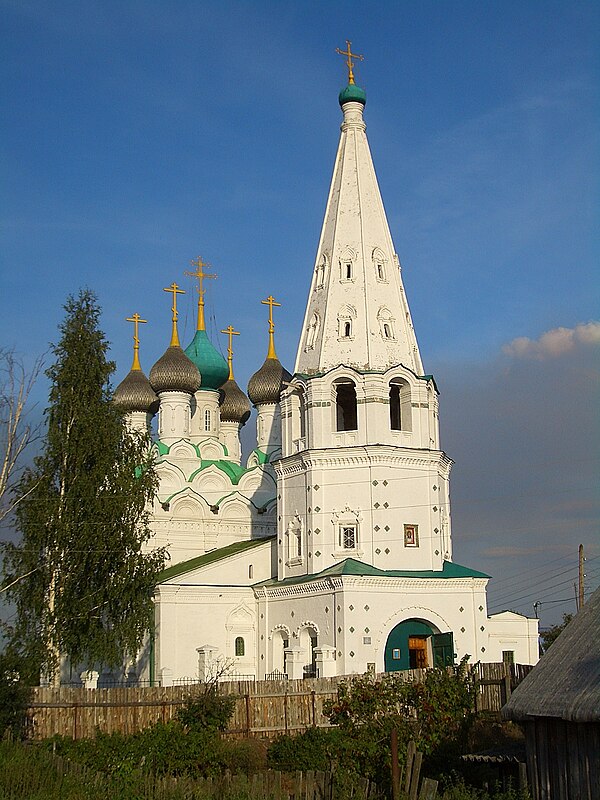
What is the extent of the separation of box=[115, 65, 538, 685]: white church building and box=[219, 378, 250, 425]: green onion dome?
9.13m

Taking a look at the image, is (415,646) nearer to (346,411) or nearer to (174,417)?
(346,411)

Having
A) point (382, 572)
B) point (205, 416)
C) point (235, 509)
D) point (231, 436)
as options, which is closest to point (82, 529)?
point (382, 572)

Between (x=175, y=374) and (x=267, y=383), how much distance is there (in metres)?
3.86

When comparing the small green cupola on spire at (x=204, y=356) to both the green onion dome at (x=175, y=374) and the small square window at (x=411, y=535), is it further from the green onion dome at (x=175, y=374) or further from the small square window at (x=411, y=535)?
the small square window at (x=411, y=535)

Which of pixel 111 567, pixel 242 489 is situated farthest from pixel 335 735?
pixel 242 489

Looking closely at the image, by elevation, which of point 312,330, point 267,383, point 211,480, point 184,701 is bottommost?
point 184,701

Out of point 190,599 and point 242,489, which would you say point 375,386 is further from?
point 242,489

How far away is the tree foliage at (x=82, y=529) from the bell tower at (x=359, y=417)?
597cm

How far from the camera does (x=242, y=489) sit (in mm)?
35938

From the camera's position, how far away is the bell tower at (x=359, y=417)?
86.4 feet

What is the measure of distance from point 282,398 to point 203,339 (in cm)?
1153

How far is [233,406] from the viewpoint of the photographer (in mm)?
39656

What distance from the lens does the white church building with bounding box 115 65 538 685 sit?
1000 inches

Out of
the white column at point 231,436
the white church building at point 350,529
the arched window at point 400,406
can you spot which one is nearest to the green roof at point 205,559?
the white church building at point 350,529
